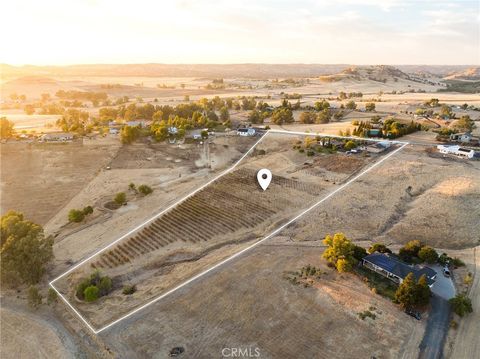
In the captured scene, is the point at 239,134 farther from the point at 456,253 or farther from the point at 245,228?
the point at 456,253

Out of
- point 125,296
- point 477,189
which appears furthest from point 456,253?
point 125,296

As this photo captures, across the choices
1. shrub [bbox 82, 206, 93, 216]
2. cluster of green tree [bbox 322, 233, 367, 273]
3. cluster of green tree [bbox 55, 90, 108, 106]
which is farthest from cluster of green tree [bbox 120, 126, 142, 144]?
cluster of green tree [bbox 55, 90, 108, 106]

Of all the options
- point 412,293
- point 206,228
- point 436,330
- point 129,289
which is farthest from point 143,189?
point 436,330

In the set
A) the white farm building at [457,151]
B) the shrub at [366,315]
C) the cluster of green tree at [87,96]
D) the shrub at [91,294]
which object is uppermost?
the cluster of green tree at [87,96]

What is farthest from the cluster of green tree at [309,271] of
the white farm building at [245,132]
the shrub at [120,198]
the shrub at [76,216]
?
the white farm building at [245,132]

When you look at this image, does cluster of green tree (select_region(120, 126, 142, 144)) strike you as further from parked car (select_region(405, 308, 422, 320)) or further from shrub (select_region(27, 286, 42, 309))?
parked car (select_region(405, 308, 422, 320))

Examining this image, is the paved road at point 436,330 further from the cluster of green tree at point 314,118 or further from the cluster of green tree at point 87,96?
the cluster of green tree at point 87,96
